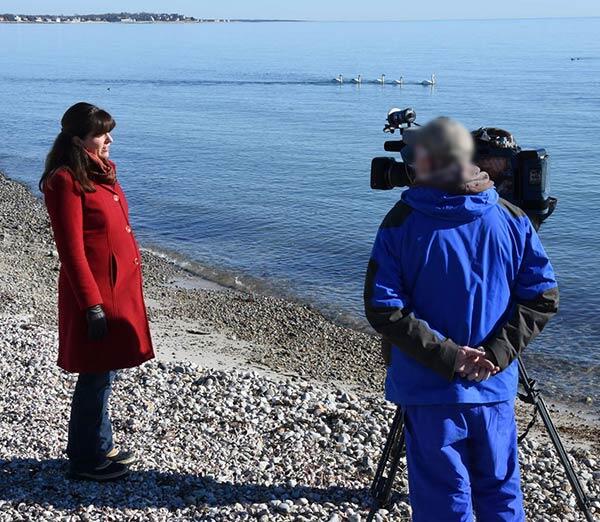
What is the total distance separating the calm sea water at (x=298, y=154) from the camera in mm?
15305

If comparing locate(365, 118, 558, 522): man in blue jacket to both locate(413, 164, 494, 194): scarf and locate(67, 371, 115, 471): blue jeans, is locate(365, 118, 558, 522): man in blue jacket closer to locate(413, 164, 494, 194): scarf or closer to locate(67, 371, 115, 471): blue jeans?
locate(413, 164, 494, 194): scarf

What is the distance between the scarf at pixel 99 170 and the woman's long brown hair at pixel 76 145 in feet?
0.06

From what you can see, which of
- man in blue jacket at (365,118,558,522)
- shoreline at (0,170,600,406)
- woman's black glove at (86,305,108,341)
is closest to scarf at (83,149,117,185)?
woman's black glove at (86,305,108,341)

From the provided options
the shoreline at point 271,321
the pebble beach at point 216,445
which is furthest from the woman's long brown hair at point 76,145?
the shoreline at point 271,321

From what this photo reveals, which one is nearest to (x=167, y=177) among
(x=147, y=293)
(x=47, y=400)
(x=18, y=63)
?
(x=147, y=293)

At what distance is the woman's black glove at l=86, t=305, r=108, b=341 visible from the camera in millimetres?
4609

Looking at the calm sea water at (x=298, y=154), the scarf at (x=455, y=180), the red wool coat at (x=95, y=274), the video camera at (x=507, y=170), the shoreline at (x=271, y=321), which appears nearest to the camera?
the scarf at (x=455, y=180)

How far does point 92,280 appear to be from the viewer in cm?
461

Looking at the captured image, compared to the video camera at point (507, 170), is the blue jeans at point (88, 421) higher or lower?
lower

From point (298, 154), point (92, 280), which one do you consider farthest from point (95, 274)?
point (298, 154)

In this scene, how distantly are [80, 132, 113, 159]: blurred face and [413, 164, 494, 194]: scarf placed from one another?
6.56ft

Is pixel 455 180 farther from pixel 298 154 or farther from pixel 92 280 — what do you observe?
pixel 298 154

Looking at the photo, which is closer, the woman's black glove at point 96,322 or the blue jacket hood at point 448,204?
the blue jacket hood at point 448,204

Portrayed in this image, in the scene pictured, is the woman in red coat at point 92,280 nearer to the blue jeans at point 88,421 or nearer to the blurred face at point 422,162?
the blue jeans at point 88,421
